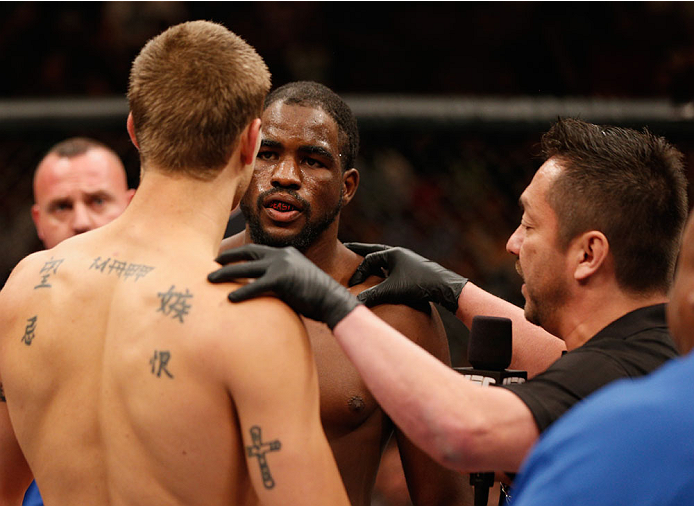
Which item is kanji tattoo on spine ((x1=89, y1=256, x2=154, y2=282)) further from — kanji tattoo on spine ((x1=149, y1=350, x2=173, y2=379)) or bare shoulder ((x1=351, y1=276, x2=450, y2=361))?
bare shoulder ((x1=351, y1=276, x2=450, y2=361))

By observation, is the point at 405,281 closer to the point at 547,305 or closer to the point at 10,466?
the point at 547,305

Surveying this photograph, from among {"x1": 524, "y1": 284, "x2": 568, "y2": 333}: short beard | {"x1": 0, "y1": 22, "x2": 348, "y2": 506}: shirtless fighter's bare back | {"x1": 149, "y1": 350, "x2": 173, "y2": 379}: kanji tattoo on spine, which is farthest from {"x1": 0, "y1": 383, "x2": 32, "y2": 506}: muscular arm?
{"x1": 524, "y1": 284, "x2": 568, "y2": 333}: short beard

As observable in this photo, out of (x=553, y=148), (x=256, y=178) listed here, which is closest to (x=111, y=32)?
(x=256, y=178)

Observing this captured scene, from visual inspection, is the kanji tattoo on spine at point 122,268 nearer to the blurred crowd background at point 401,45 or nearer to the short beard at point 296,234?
the short beard at point 296,234

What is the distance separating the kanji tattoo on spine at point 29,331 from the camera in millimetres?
1388

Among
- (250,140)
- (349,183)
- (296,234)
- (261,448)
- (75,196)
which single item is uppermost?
(250,140)

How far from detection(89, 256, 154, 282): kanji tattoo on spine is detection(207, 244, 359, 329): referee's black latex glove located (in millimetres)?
113

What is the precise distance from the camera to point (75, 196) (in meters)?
2.94

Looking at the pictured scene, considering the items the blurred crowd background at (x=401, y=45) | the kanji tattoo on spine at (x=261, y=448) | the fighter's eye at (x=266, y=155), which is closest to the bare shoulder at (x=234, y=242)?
the fighter's eye at (x=266, y=155)

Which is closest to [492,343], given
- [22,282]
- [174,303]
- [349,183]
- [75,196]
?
[174,303]

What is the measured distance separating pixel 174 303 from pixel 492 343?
68 centimetres

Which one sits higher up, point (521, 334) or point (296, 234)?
point (296, 234)

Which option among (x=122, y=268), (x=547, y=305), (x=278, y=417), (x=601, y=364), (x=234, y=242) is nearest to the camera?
(x=278, y=417)

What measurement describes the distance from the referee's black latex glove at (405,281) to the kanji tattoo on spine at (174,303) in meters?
0.87
